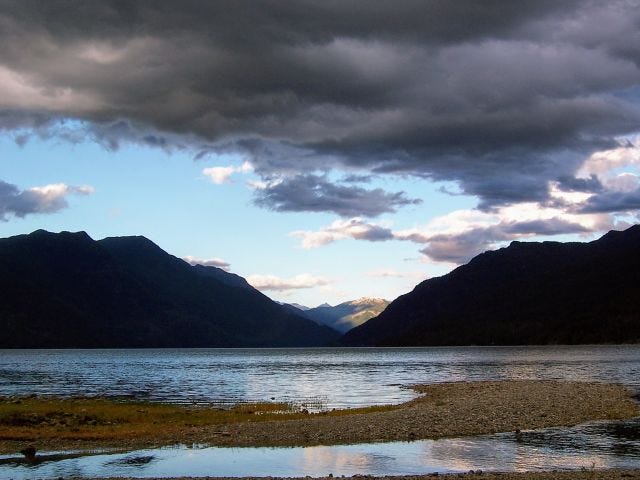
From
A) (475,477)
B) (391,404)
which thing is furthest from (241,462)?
(391,404)

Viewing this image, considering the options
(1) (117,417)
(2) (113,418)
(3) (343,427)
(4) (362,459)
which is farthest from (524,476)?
(1) (117,417)

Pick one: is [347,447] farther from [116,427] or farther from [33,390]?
[33,390]

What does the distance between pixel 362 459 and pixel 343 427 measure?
10.6m

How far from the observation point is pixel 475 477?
95.6 feet

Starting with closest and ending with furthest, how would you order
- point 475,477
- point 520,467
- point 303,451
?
point 475,477
point 520,467
point 303,451

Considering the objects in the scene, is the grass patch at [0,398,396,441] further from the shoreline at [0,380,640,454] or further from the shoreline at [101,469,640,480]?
the shoreline at [101,469,640,480]

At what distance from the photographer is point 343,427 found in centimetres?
4584

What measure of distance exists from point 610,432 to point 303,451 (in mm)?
19641

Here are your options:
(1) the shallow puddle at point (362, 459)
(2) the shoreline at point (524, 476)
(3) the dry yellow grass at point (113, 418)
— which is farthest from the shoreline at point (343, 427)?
(2) the shoreline at point (524, 476)

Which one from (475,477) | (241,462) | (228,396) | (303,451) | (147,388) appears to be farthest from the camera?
(147,388)

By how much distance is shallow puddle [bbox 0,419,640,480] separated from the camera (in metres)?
32.6

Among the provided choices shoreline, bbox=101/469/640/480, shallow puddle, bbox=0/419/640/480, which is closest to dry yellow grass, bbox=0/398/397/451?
shallow puddle, bbox=0/419/640/480

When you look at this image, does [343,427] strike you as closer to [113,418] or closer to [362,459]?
[362,459]

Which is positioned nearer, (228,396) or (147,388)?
(228,396)
